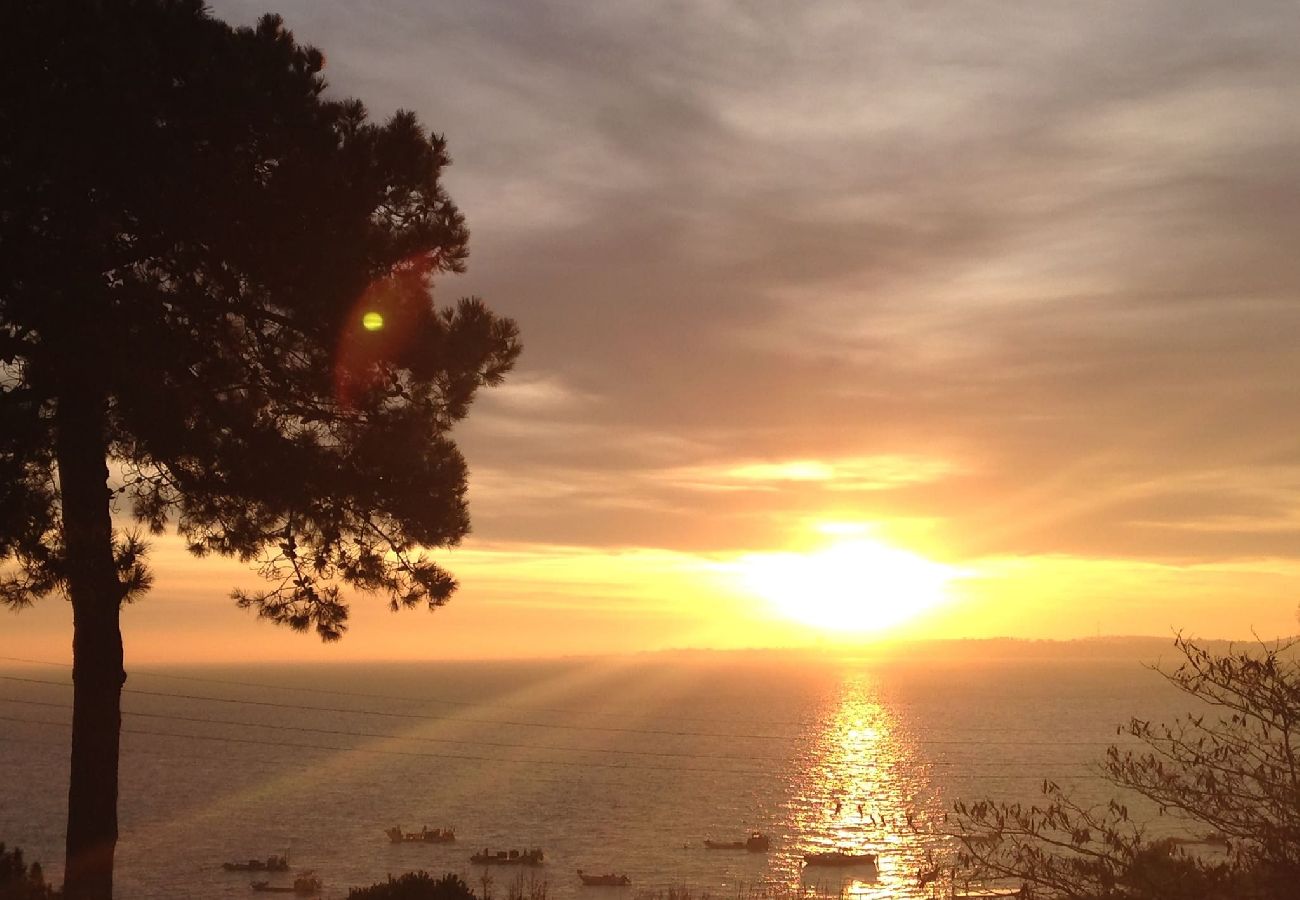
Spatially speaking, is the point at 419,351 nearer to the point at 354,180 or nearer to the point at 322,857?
the point at 354,180

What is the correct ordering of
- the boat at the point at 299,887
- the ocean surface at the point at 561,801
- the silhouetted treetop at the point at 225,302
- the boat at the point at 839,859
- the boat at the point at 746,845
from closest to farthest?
the silhouetted treetop at the point at 225,302 < the boat at the point at 299,887 < the ocean surface at the point at 561,801 < the boat at the point at 839,859 < the boat at the point at 746,845

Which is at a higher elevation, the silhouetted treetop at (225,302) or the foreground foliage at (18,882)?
the silhouetted treetop at (225,302)

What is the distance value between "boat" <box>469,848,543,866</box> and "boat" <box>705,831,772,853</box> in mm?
16174

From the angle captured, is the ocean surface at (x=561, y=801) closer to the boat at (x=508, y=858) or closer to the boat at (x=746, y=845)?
the boat at (x=746, y=845)

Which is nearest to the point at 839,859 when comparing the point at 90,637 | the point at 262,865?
the point at 262,865

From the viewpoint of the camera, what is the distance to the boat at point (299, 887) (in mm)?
70375

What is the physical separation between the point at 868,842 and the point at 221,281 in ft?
315

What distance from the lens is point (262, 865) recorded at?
3290 inches

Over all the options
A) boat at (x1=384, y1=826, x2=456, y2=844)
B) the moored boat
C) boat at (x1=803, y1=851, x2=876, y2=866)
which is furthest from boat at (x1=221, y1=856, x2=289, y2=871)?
boat at (x1=803, y1=851, x2=876, y2=866)

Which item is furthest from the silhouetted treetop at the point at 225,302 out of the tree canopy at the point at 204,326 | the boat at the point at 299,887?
the boat at the point at 299,887

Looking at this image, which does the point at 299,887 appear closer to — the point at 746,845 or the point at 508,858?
the point at 508,858

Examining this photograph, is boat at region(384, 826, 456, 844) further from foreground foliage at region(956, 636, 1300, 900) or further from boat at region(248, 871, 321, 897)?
foreground foliage at region(956, 636, 1300, 900)

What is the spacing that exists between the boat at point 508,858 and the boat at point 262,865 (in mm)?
14985

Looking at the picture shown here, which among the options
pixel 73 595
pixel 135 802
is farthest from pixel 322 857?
pixel 73 595
